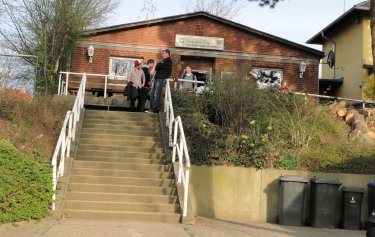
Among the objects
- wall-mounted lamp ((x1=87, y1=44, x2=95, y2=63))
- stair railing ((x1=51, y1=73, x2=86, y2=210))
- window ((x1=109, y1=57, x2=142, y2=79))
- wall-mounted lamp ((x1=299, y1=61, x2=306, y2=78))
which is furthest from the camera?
wall-mounted lamp ((x1=299, y1=61, x2=306, y2=78))

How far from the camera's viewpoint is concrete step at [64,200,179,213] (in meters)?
8.73

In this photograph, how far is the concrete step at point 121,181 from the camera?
378 inches

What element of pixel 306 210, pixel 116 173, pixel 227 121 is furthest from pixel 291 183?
pixel 116 173

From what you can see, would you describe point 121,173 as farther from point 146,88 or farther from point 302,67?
point 302,67

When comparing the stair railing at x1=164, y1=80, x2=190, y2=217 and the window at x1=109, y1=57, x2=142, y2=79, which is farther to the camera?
the window at x1=109, y1=57, x2=142, y2=79

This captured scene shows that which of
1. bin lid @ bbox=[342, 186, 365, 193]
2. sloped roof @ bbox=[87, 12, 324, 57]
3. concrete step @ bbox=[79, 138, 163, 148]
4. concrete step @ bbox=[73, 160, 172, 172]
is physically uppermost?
sloped roof @ bbox=[87, 12, 324, 57]

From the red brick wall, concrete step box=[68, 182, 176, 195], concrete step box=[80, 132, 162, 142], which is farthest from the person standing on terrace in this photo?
the red brick wall

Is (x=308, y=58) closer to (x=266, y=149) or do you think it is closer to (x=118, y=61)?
(x=118, y=61)

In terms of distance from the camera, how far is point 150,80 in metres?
14.8

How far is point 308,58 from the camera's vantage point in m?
20.7

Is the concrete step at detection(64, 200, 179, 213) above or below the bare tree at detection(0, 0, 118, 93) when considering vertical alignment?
below

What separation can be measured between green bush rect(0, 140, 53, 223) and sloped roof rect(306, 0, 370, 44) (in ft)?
54.4

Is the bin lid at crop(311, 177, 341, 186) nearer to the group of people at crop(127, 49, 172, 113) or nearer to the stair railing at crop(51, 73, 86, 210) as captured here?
the stair railing at crop(51, 73, 86, 210)

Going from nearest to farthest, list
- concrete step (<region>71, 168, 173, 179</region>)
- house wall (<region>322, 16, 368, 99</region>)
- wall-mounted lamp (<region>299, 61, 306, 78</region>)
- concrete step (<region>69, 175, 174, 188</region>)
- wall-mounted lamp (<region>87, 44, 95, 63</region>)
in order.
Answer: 1. concrete step (<region>69, 175, 174, 188</region>)
2. concrete step (<region>71, 168, 173, 179</region>)
3. wall-mounted lamp (<region>87, 44, 95, 63</region>)
4. wall-mounted lamp (<region>299, 61, 306, 78</region>)
5. house wall (<region>322, 16, 368, 99</region>)
